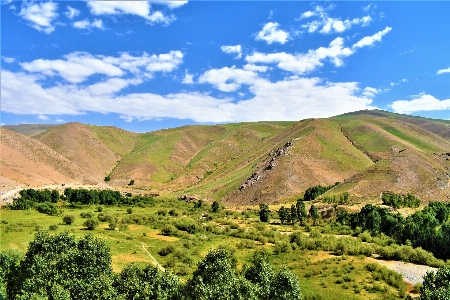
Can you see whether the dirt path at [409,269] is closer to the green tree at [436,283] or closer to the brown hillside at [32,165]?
the green tree at [436,283]

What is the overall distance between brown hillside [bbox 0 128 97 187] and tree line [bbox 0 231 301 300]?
92796mm

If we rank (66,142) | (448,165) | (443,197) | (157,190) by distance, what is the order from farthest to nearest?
(66,142) → (157,190) → (448,165) → (443,197)

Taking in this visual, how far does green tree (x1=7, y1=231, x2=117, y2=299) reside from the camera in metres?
26.6

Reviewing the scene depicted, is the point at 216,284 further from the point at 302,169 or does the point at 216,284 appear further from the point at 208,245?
the point at 302,169

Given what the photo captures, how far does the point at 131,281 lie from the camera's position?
88.7 feet

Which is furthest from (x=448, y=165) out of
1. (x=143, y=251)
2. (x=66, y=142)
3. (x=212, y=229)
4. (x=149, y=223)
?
(x=66, y=142)

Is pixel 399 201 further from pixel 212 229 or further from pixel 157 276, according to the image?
pixel 157 276

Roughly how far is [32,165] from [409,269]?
136m

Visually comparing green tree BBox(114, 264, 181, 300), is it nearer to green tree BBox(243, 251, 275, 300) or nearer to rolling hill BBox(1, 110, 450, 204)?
green tree BBox(243, 251, 275, 300)

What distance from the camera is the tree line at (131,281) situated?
2545cm

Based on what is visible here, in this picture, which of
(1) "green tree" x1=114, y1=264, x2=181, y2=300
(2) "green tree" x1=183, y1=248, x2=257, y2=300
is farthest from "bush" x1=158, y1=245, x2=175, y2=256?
(2) "green tree" x1=183, y1=248, x2=257, y2=300

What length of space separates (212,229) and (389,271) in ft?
136

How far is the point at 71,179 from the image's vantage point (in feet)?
481

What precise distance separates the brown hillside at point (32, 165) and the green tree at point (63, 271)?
89341 millimetres
